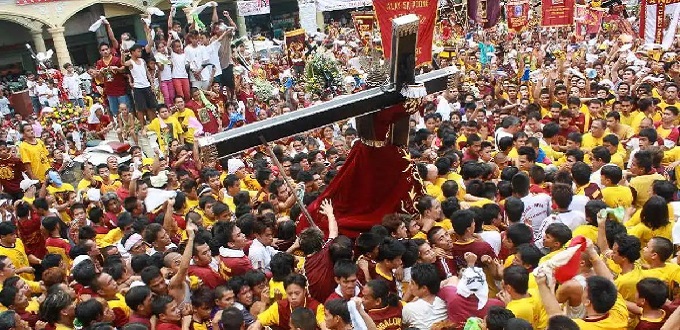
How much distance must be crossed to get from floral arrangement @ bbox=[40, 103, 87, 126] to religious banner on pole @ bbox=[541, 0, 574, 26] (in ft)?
31.4

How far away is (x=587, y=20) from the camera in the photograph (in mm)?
15523

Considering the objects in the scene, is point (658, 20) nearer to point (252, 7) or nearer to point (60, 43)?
point (252, 7)

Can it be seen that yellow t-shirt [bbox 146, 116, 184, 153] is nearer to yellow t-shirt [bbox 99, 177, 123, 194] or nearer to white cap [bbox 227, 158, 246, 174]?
yellow t-shirt [bbox 99, 177, 123, 194]

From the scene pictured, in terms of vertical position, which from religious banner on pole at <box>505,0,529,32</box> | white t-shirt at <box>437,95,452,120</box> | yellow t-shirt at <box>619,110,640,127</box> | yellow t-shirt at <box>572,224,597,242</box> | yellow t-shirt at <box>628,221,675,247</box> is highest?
religious banner on pole at <box>505,0,529,32</box>

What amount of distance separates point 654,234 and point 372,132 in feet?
7.86

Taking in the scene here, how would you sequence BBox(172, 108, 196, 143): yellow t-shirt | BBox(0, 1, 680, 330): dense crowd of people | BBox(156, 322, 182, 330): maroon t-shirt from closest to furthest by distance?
BBox(0, 1, 680, 330): dense crowd of people → BBox(156, 322, 182, 330): maroon t-shirt → BBox(172, 108, 196, 143): yellow t-shirt

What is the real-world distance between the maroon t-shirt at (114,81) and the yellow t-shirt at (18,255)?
214 inches

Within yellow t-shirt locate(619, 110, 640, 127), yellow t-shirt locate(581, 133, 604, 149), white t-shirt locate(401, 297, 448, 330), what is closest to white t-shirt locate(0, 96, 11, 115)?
yellow t-shirt locate(581, 133, 604, 149)

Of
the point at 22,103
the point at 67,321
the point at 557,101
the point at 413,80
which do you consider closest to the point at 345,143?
the point at 557,101

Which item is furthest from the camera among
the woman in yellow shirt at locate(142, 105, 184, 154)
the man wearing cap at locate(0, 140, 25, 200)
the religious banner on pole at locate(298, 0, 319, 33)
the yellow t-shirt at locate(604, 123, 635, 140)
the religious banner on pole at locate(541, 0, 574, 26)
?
the religious banner on pole at locate(298, 0, 319, 33)

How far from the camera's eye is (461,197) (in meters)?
6.04

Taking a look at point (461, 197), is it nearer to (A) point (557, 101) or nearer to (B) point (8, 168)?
(A) point (557, 101)

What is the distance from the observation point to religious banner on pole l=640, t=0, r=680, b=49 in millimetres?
9586

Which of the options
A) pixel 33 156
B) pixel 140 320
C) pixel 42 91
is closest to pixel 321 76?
pixel 33 156
